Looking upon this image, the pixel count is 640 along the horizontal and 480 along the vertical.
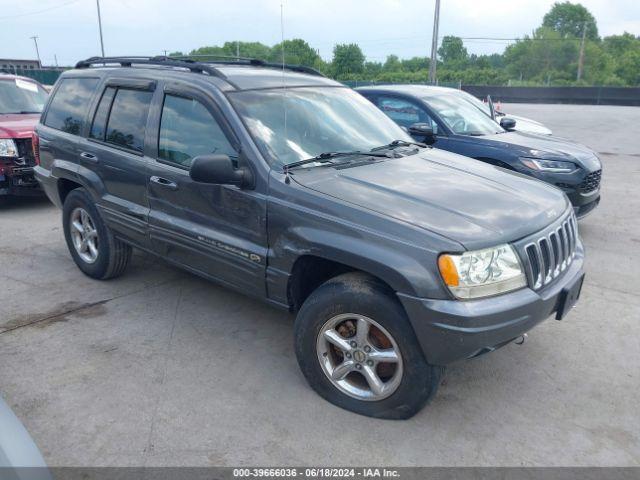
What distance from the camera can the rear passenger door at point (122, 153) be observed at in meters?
4.15

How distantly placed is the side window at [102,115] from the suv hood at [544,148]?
409cm

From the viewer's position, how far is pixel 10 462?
184 centimetres

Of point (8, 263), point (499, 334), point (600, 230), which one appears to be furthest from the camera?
point (600, 230)

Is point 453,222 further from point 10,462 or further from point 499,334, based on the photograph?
point 10,462

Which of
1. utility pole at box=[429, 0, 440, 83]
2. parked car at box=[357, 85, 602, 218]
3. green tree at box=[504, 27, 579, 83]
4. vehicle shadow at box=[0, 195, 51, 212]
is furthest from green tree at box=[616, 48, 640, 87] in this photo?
vehicle shadow at box=[0, 195, 51, 212]

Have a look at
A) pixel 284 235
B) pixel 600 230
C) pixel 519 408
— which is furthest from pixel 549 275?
pixel 600 230

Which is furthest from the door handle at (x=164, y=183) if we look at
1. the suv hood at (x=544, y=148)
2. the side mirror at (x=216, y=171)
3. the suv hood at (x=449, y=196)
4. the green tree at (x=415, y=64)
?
the green tree at (x=415, y=64)

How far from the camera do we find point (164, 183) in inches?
154

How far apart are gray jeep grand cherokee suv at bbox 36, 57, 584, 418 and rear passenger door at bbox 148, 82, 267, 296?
0.04 feet

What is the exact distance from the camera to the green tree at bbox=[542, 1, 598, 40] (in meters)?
97.6

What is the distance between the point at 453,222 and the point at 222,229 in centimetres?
154

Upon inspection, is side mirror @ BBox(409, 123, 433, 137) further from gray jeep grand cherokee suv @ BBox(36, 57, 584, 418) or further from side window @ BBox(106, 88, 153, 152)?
side window @ BBox(106, 88, 153, 152)

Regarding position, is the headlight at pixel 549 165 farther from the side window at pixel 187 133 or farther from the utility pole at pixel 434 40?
the utility pole at pixel 434 40

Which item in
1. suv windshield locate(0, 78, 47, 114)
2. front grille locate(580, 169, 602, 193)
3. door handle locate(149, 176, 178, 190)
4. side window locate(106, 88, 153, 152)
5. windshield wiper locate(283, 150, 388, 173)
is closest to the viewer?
windshield wiper locate(283, 150, 388, 173)
